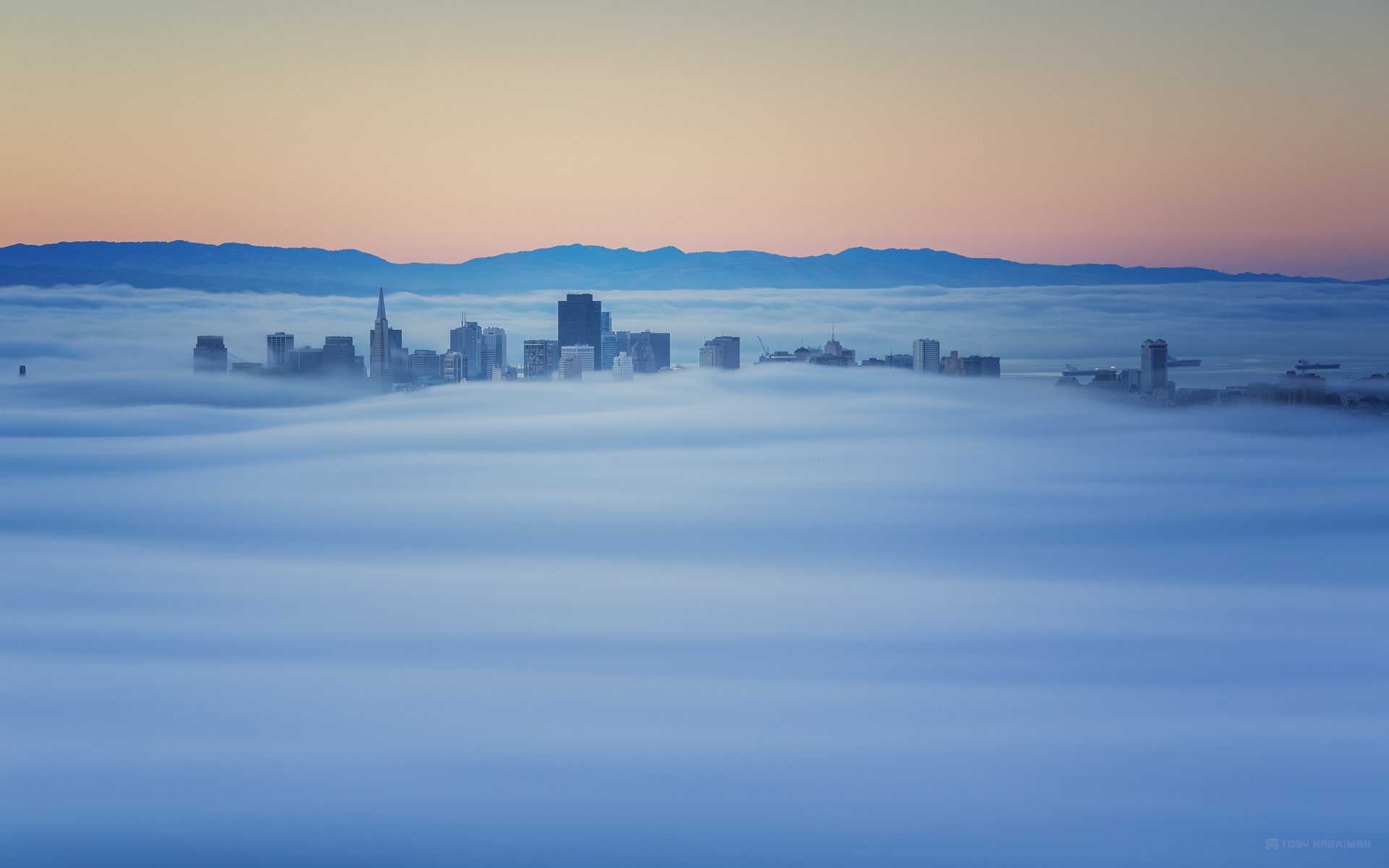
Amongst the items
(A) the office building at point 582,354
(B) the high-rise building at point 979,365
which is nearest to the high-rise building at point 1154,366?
(B) the high-rise building at point 979,365

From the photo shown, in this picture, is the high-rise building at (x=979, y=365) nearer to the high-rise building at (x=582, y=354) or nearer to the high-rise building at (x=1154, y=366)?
the high-rise building at (x=1154, y=366)

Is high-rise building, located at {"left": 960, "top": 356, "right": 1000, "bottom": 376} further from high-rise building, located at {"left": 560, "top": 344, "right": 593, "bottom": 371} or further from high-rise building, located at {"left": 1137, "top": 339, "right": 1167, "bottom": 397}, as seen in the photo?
high-rise building, located at {"left": 560, "top": 344, "right": 593, "bottom": 371}

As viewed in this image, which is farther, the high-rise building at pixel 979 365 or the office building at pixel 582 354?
the office building at pixel 582 354

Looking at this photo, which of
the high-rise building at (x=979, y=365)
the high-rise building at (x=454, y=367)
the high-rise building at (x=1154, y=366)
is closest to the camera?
the high-rise building at (x=1154, y=366)

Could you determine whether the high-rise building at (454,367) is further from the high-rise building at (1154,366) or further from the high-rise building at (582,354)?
the high-rise building at (1154,366)

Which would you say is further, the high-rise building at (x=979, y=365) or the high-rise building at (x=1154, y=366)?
the high-rise building at (x=979, y=365)

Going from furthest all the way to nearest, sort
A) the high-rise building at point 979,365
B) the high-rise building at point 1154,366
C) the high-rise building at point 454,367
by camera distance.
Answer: the high-rise building at point 454,367
the high-rise building at point 979,365
the high-rise building at point 1154,366
